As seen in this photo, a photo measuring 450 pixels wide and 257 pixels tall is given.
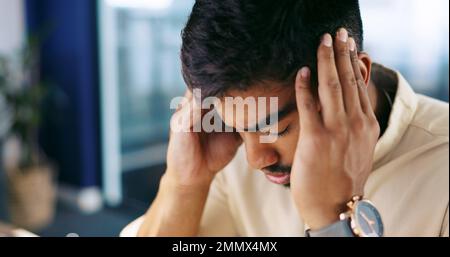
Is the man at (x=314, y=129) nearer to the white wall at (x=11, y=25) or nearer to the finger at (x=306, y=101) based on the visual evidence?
the finger at (x=306, y=101)

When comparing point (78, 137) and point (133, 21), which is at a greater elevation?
point (133, 21)

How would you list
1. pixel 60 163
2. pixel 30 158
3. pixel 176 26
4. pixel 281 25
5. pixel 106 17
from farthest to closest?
pixel 60 163, pixel 30 158, pixel 106 17, pixel 176 26, pixel 281 25

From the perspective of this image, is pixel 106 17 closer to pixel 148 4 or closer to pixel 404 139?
pixel 148 4

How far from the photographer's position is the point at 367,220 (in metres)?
0.46

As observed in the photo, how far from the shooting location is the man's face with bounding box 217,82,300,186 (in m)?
0.44

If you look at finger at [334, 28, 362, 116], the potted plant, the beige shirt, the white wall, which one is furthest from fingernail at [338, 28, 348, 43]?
the potted plant

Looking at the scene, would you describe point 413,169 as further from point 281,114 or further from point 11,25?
point 11,25

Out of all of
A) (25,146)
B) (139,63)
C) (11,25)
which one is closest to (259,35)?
(139,63)

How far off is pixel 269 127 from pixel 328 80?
0.25 ft

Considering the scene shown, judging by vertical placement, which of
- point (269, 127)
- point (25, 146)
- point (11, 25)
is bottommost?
point (25, 146)

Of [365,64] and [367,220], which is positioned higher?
[365,64]

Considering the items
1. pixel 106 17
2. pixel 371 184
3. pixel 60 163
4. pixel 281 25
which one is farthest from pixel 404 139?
pixel 60 163
